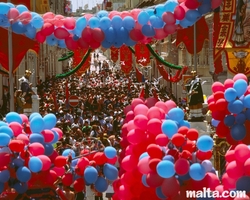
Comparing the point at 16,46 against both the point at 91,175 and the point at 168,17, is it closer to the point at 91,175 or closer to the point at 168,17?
the point at 168,17

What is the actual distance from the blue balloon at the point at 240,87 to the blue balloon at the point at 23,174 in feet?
12.6

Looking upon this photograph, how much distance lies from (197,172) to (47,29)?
16.4ft

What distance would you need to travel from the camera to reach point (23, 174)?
414 inches

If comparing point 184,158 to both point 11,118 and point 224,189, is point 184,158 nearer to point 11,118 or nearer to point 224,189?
point 224,189

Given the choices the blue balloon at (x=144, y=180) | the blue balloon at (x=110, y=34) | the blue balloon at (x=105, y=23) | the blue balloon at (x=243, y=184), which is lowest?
the blue balloon at (x=144, y=180)

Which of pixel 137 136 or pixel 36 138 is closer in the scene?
pixel 36 138

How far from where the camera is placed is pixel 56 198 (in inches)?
436

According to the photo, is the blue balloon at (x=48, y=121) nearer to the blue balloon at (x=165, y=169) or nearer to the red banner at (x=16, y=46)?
the blue balloon at (x=165, y=169)

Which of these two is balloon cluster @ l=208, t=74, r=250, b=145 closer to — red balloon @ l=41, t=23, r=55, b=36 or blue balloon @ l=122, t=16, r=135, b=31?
blue balloon @ l=122, t=16, r=135, b=31

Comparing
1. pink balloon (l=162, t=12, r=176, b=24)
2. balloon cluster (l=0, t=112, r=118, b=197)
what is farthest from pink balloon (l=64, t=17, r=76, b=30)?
balloon cluster (l=0, t=112, r=118, b=197)

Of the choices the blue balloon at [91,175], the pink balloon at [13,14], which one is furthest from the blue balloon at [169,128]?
the pink balloon at [13,14]

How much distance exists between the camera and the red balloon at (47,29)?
43.4 feet

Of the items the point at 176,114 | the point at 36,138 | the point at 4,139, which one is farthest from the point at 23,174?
the point at 176,114

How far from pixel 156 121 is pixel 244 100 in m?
1.56
